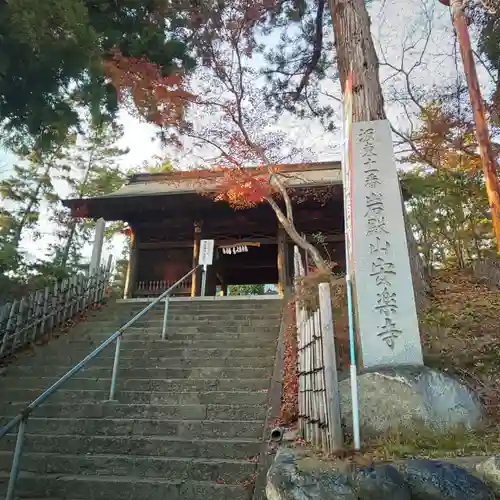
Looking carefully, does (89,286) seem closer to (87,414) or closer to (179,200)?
(179,200)

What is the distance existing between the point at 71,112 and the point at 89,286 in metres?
5.67

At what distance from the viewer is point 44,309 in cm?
837

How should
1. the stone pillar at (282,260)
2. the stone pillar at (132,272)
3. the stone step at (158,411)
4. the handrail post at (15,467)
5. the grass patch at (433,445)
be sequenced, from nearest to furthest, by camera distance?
the grass patch at (433,445) < the handrail post at (15,467) < the stone step at (158,411) < the stone pillar at (282,260) < the stone pillar at (132,272)

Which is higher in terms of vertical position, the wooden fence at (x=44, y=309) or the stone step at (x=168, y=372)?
the wooden fence at (x=44, y=309)

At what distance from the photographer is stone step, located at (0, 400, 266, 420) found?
4.83 metres

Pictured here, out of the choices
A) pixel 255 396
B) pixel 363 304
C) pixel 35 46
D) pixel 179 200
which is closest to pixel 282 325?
pixel 255 396

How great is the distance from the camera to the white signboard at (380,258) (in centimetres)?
427

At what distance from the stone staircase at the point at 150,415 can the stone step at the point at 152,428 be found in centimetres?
1

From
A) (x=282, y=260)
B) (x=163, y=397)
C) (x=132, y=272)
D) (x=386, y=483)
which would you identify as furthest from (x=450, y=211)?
(x=386, y=483)

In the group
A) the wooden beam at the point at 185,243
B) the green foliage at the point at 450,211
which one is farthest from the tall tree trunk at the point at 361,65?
the wooden beam at the point at 185,243

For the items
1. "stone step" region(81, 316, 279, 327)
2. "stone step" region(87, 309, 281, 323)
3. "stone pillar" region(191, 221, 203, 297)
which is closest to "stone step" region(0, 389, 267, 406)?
"stone step" region(81, 316, 279, 327)

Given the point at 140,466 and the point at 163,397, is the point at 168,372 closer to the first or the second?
the point at 163,397

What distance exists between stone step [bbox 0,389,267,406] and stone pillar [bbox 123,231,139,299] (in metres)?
7.52

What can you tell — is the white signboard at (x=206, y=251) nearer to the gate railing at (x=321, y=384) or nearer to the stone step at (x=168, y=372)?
the stone step at (x=168, y=372)
